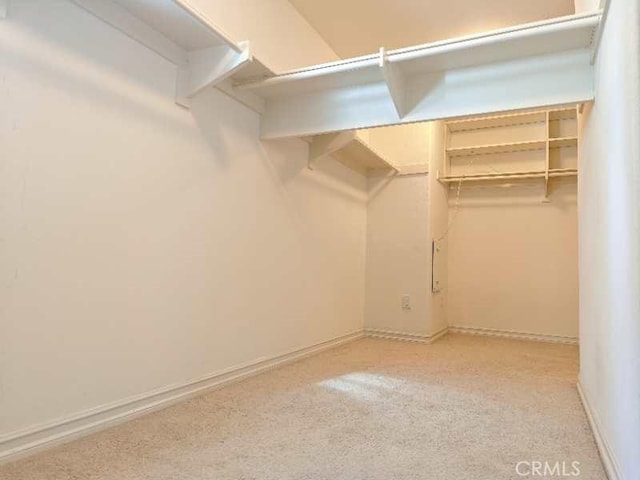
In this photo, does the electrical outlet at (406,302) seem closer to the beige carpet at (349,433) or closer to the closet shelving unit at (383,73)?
the beige carpet at (349,433)

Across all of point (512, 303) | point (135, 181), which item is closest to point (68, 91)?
point (135, 181)

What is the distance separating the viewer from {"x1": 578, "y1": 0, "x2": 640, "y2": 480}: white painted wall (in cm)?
122

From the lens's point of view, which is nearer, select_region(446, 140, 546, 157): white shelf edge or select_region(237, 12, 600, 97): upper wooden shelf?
select_region(237, 12, 600, 97): upper wooden shelf

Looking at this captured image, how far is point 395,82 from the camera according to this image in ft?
8.55

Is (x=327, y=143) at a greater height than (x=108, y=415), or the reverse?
(x=327, y=143)

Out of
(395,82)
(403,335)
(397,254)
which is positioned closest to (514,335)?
(403,335)

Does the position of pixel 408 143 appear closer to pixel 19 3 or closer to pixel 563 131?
pixel 563 131

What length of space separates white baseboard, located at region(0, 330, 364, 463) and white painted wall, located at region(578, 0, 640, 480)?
2.04m

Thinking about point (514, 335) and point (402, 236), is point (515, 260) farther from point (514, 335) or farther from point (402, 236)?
point (402, 236)

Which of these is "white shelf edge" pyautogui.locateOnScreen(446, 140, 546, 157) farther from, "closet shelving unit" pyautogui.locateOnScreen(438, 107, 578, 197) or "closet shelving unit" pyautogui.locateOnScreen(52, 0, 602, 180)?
"closet shelving unit" pyautogui.locateOnScreen(52, 0, 602, 180)

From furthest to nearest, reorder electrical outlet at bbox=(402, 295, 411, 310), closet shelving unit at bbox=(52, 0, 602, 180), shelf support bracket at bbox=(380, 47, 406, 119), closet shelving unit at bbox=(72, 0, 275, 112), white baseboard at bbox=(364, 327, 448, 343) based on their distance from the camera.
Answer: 1. electrical outlet at bbox=(402, 295, 411, 310)
2. white baseboard at bbox=(364, 327, 448, 343)
3. shelf support bracket at bbox=(380, 47, 406, 119)
4. closet shelving unit at bbox=(52, 0, 602, 180)
5. closet shelving unit at bbox=(72, 0, 275, 112)

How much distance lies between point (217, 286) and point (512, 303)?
3830mm

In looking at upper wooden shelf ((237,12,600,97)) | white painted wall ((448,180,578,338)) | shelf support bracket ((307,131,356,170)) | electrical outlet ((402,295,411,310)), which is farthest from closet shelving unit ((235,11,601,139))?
white painted wall ((448,180,578,338))

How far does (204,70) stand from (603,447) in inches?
105
